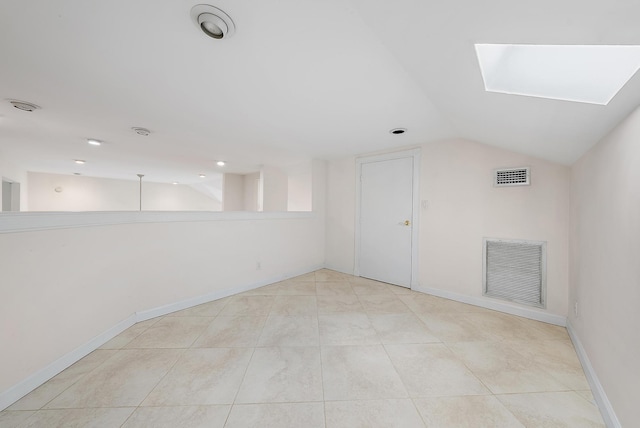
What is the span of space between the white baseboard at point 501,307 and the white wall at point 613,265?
44cm

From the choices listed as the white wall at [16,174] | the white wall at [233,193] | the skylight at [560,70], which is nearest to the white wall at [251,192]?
the white wall at [233,193]

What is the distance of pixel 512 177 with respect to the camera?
2.37 meters

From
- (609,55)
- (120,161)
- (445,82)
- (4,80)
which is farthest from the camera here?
(120,161)

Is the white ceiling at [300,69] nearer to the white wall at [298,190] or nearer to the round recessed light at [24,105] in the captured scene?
the round recessed light at [24,105]

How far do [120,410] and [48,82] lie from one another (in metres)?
2.30

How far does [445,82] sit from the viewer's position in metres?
1.43

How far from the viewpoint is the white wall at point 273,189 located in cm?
477

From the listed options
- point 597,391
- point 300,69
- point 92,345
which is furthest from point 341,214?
point 92,345

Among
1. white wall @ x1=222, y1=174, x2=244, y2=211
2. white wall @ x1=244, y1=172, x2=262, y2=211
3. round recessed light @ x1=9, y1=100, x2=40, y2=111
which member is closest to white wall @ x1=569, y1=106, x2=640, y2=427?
round recessed light @ x1=9, y1=100, x2=40, y2=111

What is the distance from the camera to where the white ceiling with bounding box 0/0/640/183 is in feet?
2.94

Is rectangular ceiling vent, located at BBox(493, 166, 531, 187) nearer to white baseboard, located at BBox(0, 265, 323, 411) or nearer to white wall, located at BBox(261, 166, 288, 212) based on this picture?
white baseboard, located at BBox(0, 265, 323, 411)

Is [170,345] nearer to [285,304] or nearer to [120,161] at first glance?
[285,304]

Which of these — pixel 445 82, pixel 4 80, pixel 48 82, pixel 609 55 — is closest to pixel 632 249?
pixel 609 55

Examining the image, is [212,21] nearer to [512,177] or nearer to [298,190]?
[512,177]
